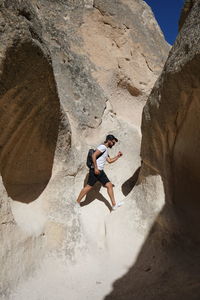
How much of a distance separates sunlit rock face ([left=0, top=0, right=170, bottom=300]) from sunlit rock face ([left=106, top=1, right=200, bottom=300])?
0.14 meters

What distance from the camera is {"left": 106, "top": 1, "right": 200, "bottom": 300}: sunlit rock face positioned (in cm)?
228

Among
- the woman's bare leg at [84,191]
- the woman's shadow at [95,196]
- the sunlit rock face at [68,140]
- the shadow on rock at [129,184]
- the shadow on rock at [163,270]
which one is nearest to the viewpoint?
the shadow on rock at [163,270]

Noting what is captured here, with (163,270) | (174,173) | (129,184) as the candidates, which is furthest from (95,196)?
(163,270)

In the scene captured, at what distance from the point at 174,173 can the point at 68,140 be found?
47.9 inches

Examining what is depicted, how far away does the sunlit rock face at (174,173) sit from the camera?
2.28 m

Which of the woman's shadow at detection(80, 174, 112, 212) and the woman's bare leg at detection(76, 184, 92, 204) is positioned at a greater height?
the woman's bare leg at detection(76, 184, 92, 204)

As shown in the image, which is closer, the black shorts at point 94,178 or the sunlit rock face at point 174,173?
the sunlit rock face at point 174,173

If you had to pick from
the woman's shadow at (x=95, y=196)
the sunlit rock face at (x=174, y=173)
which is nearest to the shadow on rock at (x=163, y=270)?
the sunlit rock face at (x=174, y=173)

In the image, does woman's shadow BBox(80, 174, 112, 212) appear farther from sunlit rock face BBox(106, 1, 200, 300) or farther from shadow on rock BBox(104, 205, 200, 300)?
shadow on rock BBox(104, 205, 200, 300)

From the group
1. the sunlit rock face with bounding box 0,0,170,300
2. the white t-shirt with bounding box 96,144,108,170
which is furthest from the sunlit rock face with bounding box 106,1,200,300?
the white t-shirt with bounding box 96,144,108,170

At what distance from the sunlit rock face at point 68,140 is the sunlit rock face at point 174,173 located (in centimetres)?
14

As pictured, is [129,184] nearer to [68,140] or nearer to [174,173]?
[174,173]

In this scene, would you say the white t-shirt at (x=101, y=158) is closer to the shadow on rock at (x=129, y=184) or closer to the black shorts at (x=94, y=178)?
the black shorts at (x=94, y=178)

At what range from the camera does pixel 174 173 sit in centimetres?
311
